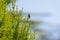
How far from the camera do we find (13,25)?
7.33 meters

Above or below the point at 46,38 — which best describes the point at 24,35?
above

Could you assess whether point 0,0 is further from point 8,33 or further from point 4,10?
point 8,33

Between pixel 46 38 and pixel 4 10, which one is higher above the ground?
pixel 4 10

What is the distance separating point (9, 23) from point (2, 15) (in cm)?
26

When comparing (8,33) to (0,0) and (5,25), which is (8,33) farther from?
(0,0)

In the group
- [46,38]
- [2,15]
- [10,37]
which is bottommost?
[46,38]

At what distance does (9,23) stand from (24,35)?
48 cm

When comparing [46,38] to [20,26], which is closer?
[20,26]

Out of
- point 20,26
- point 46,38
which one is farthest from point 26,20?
point 46,38

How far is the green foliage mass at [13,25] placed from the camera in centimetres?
725

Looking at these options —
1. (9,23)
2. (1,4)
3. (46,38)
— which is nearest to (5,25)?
(9,23)

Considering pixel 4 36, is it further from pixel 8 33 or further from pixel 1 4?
pixel 1 4

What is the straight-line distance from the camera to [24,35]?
740 centimetres

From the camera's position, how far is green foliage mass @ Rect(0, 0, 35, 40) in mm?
7250
